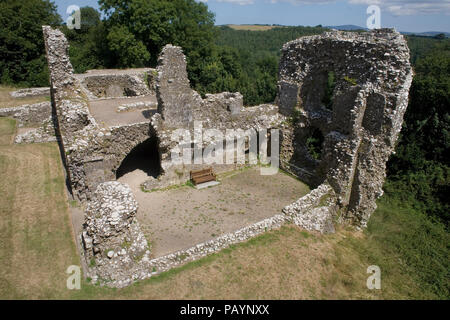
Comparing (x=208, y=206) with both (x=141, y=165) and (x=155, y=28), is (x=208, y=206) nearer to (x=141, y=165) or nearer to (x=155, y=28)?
(x=141, y=165)

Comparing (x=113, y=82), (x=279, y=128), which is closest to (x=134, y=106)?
(x=279, y=128)

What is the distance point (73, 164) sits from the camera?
1163cm

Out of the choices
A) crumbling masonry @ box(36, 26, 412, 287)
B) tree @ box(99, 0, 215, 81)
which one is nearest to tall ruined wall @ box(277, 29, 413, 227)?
crumbling masonry @ box(36, 26, 412, 287)

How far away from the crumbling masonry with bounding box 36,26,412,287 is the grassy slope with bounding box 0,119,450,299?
62cm

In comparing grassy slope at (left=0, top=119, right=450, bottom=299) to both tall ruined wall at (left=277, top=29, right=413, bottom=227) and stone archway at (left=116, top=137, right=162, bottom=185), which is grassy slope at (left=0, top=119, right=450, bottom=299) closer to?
tall ruined wall at (left=277, top=29, right=413, bottom=227)

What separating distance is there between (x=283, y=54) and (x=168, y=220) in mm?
10108

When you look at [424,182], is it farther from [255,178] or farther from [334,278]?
[334,278]

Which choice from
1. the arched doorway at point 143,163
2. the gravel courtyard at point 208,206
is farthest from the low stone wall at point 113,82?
the gravel courtyard at point 208,206

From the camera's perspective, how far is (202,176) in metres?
14.5

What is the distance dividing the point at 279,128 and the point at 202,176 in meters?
4.93

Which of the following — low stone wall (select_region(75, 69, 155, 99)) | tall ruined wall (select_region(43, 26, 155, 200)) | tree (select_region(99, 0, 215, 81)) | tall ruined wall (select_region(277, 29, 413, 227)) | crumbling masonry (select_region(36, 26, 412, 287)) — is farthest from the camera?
tree (select_region(99, 0, 215, 81))

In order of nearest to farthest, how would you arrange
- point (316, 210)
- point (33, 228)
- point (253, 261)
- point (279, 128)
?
point (253, 261) → point (33, 228) → point (316, 210) → point (279, 128)

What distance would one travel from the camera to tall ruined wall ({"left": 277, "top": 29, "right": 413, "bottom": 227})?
11.9 meters
